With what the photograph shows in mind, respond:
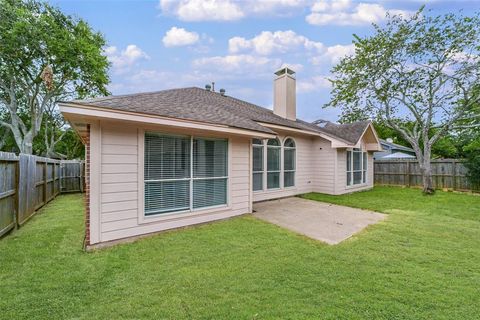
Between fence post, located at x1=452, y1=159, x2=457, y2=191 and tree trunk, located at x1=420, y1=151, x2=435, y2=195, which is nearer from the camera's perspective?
tree trunk, located at x1=420, y1=151, x2=435, y2=195

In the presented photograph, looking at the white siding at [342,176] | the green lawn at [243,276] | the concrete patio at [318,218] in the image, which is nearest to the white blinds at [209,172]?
the green lawn at [243,276]

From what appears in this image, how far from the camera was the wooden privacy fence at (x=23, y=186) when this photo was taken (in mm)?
5492

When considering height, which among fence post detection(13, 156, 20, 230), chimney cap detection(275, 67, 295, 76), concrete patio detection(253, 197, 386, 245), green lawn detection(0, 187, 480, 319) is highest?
chimney cap detection(275, 67, 295, 76)

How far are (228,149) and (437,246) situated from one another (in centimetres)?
502

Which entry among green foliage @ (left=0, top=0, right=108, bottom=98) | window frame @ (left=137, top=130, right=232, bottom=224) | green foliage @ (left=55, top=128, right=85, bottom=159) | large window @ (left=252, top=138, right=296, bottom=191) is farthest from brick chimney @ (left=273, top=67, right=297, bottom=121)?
green foliage @ (left=55, top=128, right=85, bottom=159)

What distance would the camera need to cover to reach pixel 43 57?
50.5 ft

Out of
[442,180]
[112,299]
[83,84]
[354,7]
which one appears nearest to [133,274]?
[112,299]

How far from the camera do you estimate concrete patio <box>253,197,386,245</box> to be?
574cm

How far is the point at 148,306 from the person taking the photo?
2.80m

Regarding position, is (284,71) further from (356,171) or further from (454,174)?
(454,174)

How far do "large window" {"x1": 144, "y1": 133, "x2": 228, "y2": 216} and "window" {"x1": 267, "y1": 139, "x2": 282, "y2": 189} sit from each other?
3500 millimetres

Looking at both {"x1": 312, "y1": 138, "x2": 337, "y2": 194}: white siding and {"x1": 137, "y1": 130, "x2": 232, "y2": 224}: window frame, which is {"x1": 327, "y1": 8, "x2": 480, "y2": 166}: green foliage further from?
{"x1": 137, "y1": 130, "x2": 232, "y2": 224}: window frame

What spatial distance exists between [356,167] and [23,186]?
45.5ft

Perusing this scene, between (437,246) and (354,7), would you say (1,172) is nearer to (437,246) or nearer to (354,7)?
(437,246)
